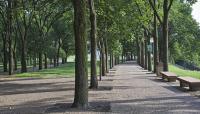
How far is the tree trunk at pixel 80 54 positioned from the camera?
15953mm

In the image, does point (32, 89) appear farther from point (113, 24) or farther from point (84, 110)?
point (84, 110)

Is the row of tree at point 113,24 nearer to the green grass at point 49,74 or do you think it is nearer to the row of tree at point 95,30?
the row of tree at point 95,30

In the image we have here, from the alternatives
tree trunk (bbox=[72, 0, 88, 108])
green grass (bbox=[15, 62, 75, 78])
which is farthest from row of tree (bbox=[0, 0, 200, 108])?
green grass (bbox=[15, 62, 75, 78])

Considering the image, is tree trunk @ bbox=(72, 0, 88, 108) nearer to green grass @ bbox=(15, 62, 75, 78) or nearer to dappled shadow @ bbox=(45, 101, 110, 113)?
dappled shadow @ bbox=(45, 101, 110, 113)

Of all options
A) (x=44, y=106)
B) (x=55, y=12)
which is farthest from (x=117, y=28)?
(x=55, y=12)

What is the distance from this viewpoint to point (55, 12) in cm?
5888

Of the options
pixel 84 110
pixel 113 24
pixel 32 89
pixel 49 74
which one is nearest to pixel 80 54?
pixel 84 110

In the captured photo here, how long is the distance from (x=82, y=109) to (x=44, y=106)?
191cm

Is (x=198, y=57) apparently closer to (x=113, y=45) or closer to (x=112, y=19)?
(x=113, y=45)

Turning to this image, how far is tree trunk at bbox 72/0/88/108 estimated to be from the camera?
628 inches

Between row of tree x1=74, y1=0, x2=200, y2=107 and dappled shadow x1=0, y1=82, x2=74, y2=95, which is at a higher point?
row of tree x1=74, y1=0, x2=200, y2=107

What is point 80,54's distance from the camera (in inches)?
637

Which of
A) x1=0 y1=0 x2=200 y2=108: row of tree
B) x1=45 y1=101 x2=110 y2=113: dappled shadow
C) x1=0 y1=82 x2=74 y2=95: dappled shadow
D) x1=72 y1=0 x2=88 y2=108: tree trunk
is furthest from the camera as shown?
x1=0 y1=82 x2=74 y2=95: dappled shadow

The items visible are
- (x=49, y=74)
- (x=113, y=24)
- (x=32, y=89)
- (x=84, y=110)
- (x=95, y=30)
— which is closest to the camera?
(x=84, y=110)
